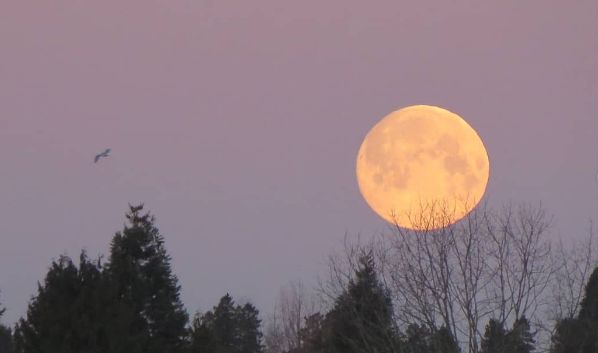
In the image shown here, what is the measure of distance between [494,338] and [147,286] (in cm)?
1077

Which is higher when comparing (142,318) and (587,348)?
(142,318)

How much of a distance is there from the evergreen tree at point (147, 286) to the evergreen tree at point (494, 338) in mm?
8871

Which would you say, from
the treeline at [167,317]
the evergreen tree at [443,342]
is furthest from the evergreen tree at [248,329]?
the evergreen tree at [443,342]

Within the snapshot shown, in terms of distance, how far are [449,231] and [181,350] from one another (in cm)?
955

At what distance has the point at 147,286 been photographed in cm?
3353

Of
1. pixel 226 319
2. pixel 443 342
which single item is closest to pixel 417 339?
pixel 443 342

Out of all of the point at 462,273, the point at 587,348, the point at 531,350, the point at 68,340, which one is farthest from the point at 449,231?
the point at 68,340

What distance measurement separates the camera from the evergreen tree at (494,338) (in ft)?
84.8

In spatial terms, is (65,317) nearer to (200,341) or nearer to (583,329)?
(200,341)

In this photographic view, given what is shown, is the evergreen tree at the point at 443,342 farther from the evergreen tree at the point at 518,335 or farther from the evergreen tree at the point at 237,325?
the evergreen tree at the point at 237,325

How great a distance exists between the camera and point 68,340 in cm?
2948

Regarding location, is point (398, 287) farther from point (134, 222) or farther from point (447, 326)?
point (134, 222)

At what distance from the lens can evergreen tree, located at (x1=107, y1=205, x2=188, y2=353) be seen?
32.8 m

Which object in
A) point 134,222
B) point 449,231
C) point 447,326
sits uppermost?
point 134,222
